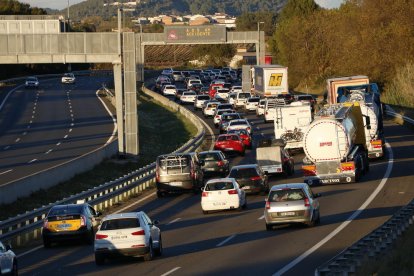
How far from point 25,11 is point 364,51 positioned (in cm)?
7633

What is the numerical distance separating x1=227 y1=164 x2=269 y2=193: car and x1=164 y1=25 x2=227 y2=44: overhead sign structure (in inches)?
3169

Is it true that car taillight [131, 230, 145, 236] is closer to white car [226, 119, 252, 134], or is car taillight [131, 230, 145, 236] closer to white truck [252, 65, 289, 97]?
white car [226, 119, 252, 134]

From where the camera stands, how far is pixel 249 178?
40719 millimetres

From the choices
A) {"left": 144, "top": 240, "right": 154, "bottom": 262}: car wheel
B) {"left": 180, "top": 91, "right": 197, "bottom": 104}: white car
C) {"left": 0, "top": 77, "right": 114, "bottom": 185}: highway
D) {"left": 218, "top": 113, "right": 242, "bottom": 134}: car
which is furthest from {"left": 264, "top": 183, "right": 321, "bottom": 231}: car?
{"left": 180, "top": 91, "right": 197, "bottom": 104}: white car

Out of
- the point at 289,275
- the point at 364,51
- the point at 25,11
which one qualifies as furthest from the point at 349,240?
the point at 25,11

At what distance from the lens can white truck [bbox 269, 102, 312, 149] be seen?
184ft

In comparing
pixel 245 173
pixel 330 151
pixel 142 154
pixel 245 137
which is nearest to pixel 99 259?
pixel 245 173

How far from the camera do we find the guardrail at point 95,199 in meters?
30.0

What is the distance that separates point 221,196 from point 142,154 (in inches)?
1101

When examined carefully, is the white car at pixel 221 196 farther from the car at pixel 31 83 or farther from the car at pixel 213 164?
the car at pixel 31 83

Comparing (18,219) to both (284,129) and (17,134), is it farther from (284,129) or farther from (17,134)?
(17,134)

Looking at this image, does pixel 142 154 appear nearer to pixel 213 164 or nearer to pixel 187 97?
pixel 213 164

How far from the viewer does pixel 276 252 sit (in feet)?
83.0

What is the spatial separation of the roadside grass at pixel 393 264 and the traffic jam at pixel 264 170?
6.20 m
